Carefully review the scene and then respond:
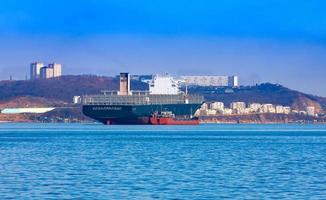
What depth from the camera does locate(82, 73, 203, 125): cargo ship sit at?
541 feet

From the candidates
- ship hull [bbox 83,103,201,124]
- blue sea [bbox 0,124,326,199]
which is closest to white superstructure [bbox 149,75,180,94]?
ship hull [bbox 83,103,201,124]

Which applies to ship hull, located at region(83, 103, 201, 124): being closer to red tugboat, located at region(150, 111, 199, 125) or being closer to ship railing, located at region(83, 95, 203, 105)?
red tugboat, located at region(150, 111, 199, 125)

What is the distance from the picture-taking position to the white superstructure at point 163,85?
612 ft

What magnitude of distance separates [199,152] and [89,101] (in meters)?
109

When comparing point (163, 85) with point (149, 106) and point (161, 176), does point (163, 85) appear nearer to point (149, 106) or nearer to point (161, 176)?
point (149, 106)

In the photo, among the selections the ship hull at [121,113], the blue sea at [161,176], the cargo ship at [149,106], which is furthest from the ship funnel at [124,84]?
the blue sea at [161,176]

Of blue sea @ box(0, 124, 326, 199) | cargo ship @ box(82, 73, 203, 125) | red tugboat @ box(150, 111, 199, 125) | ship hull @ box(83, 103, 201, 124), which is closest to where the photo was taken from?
blue sea @ box(0, 124, 326, 199)

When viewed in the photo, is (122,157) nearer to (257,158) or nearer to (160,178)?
(257,158)

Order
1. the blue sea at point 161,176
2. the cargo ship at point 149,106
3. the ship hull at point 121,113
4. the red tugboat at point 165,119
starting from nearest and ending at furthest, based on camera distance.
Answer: the blue sea at point 161,176, the ship hull at point 121,113, the cargo ship at point 149,106, the red tugboat at point 165,119

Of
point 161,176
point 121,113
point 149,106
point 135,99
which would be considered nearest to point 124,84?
point 135,99

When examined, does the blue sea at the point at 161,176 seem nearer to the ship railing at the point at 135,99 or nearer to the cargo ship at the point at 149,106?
the cargo ship at the point at 149,106

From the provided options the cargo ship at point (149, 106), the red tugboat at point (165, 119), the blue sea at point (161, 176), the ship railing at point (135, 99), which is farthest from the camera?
the red tugboat at point (165, 119)

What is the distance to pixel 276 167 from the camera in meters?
47.4

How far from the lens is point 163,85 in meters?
187
